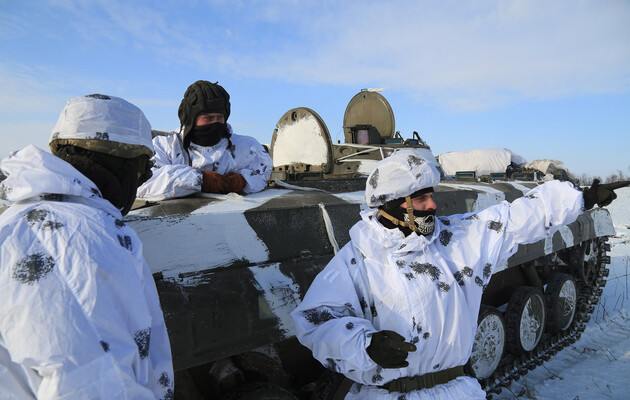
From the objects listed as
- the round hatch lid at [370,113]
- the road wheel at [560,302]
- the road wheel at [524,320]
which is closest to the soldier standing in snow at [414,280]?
the road wheel at [524,320]

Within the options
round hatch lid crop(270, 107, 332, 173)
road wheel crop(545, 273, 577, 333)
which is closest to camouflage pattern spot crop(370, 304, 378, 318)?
round hatch lid crop(270, 107, 332, 173)

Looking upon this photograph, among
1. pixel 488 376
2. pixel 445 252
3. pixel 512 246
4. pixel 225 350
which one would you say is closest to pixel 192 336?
pixel 225 350

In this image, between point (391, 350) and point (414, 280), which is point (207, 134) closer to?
point (414, 280)

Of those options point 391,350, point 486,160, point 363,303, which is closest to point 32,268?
point 391,350

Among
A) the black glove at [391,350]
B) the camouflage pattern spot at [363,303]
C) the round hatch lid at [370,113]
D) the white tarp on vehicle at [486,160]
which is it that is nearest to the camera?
the black glove at [391,350]

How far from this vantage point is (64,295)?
935 mm

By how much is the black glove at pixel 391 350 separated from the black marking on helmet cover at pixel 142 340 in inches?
33.0

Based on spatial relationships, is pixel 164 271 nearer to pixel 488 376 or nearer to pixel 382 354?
pixel 382 354

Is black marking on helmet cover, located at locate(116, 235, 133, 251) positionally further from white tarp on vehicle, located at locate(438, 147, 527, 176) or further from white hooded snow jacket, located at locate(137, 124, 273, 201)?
white tarp on vehicle, located at locate(438, 147, 527, 176)

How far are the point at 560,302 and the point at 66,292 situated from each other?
630 centimetres

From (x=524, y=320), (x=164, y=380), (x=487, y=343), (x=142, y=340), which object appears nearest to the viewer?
(x=142, y=340)

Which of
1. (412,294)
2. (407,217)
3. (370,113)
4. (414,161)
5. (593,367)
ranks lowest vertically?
(593,367)

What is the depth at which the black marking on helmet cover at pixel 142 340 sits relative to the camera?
3.59 ft

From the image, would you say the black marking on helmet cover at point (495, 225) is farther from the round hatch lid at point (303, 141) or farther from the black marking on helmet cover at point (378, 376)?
the round hatch lid at point (303, 141)
